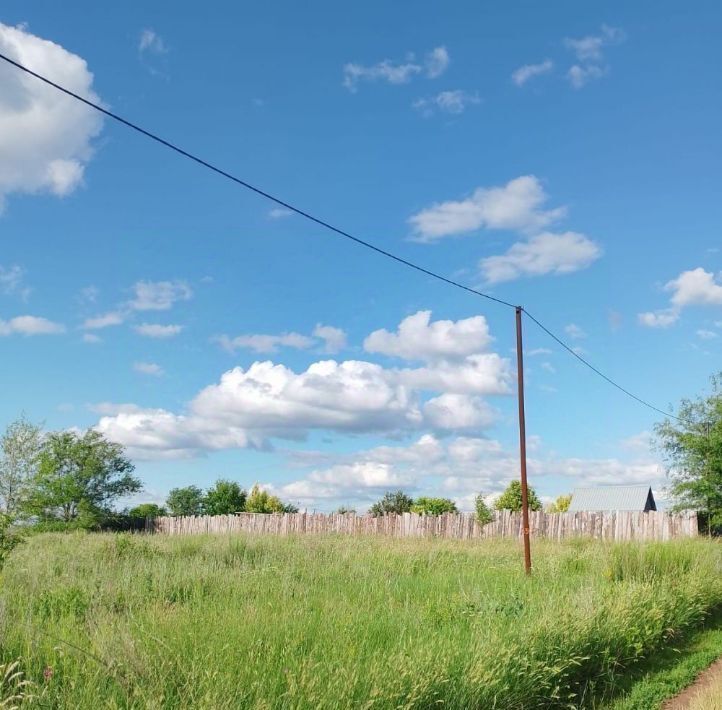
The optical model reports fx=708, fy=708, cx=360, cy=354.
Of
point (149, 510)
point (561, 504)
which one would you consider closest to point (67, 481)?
point (149, 510)

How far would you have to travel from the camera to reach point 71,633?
20.3 ft

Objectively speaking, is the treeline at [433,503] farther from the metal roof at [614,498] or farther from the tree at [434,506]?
the metal roof at [614,498]

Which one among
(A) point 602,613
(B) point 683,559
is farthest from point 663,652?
(B) point 683,559

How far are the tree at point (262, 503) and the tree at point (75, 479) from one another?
25.8 feet

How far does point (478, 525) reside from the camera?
86.8ft

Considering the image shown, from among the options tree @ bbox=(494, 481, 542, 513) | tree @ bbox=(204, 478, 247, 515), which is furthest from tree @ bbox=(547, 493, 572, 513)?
tree @ bbox=(204, 478, 247, 515)

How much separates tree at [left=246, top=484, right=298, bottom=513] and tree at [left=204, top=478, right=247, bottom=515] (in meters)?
1.13

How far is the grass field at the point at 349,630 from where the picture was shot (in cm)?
453

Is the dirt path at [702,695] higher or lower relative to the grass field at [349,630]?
lower

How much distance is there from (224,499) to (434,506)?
48.6 ft

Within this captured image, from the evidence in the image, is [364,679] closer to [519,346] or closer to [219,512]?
[519,346]

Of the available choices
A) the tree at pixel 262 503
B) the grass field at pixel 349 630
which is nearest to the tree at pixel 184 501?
the tree at pixel 262 503

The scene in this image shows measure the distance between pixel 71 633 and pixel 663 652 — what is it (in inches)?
265

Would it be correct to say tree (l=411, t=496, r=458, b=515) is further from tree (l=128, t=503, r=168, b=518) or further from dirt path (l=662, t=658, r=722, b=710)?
dirt path (l=662, t=658, r=722, b=710)
